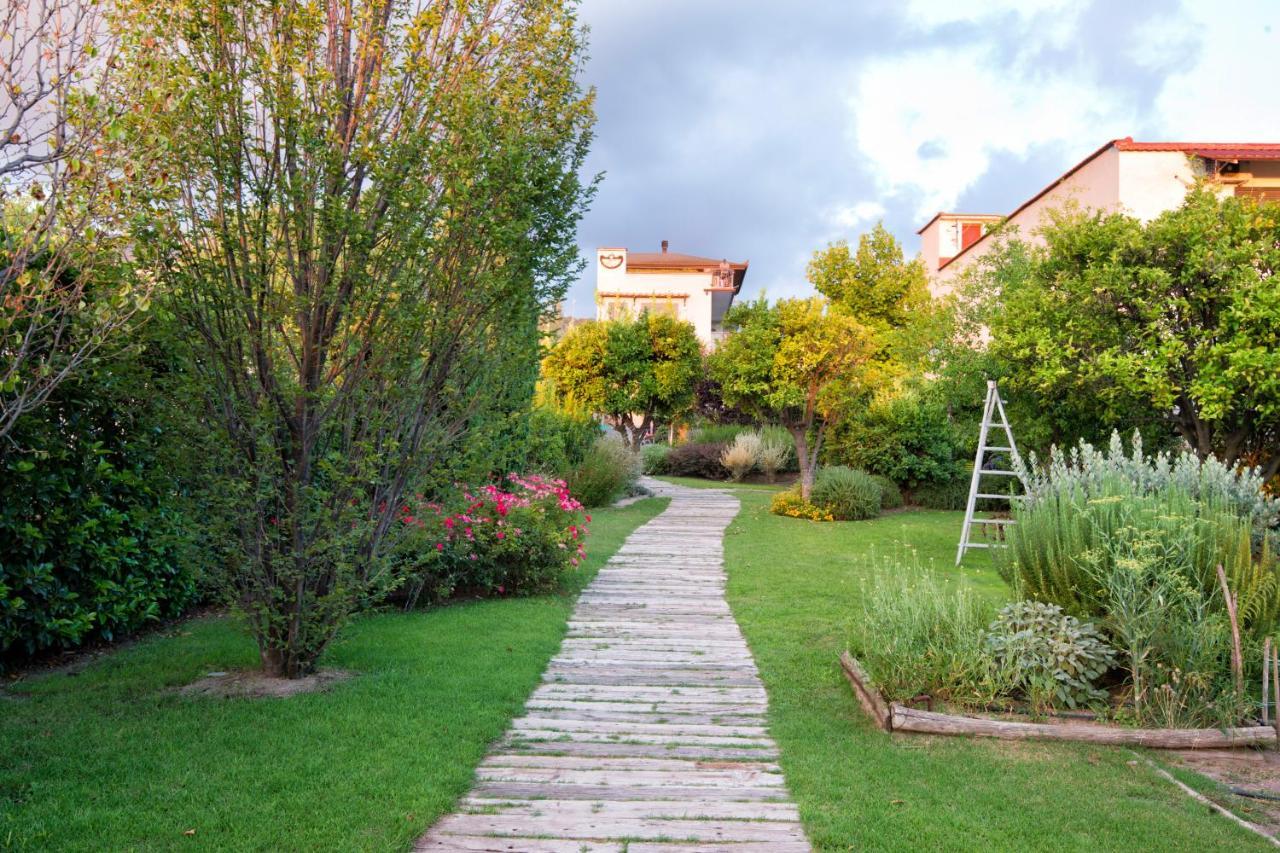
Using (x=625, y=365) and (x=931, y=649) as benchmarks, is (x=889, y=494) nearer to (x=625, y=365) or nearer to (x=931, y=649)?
(x=625, y=365)

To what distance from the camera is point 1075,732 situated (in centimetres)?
491

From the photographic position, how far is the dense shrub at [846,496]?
690 inches

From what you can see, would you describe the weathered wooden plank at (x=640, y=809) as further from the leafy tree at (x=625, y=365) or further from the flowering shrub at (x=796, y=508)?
the leafy tree at (x=625, y=365)

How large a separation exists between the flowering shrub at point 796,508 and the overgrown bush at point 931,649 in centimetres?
1154

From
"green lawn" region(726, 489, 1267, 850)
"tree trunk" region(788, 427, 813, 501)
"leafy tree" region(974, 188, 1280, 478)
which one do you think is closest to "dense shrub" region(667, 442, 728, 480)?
"tree trunk" region(788, 427, 813, 501)

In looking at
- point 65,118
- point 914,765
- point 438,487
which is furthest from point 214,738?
point 914,765

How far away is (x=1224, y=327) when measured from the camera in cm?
1044

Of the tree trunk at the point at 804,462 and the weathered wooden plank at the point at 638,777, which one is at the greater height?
the tree trunk at the point at 804,462

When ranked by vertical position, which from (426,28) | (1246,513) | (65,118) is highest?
(426,28)

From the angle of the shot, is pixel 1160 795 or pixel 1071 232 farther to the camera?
pixel 1071 232

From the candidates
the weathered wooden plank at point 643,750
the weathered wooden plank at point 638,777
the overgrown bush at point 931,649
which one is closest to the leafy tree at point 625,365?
the overgrown bush at point 931,649

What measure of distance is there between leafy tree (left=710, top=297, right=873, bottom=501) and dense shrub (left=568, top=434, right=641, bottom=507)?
3064 mm

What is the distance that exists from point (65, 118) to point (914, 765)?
4757 millimetres

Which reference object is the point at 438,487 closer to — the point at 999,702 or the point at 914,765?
the point at 914,765
